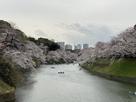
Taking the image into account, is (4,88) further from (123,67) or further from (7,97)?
(123,67)

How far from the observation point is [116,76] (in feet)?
176

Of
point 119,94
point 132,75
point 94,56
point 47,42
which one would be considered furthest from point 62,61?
point 119,94

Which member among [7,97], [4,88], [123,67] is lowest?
[7,97]

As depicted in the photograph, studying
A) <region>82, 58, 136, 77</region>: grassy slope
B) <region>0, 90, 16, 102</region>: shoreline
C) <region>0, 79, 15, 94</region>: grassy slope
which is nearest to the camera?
<region>0, 90, 16, 102</region>: shoreline

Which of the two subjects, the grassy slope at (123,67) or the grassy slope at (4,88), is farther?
the grassy slope at (123,67)

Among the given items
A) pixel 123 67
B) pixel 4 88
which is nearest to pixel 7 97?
pixel 4 88

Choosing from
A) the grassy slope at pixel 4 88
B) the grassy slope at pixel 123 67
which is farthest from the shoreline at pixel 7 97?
the grassy slope at pixel 123 67

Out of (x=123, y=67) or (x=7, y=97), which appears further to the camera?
(x=123, y=67)

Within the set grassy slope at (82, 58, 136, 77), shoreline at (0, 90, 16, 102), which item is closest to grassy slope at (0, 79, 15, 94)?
shoreline at (0, 90, 16, 102)

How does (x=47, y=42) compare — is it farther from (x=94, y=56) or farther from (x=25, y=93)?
(x=25, y=93)

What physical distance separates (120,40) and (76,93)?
82.6 ft

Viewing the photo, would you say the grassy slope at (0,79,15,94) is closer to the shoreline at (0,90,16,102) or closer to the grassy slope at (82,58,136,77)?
the shoreline at (0,90,16,102)

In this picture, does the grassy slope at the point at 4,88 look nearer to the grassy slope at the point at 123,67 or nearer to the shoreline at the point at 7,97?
the shoreline at the point at 7,97

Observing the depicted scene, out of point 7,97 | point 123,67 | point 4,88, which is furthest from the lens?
point 123,67
